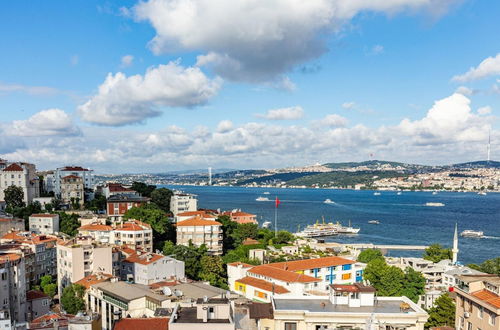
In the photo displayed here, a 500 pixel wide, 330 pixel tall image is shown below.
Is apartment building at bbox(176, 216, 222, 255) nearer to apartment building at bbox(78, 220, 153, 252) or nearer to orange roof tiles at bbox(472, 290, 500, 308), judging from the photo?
apartment building at bbox(78, 220, 153, 252)

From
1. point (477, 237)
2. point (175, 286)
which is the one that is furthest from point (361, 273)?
point (477, 237)

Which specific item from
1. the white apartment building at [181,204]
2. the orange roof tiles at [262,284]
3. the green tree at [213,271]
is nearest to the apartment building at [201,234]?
the green tree at [213,271]

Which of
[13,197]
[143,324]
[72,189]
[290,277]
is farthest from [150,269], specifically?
[72,189]

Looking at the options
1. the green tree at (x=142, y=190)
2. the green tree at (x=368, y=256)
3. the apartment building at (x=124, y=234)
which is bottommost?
the green tree at (x=368, y=256)

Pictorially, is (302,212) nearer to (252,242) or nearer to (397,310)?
(252,242)

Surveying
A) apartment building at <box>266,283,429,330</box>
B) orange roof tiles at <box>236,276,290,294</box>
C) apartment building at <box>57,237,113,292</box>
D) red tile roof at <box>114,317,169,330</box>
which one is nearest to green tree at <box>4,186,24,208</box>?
apartment building at <box>57,237,113,292</box>

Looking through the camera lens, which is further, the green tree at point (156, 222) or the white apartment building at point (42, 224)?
the green tree at point (156, 222)

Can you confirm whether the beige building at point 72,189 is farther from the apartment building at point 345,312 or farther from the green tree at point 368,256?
the apartment building at point 345,312

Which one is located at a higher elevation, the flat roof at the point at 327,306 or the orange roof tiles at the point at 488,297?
the orange roof tiles at the point at 488,297

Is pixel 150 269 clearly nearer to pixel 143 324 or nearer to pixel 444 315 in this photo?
pixel 143 324
